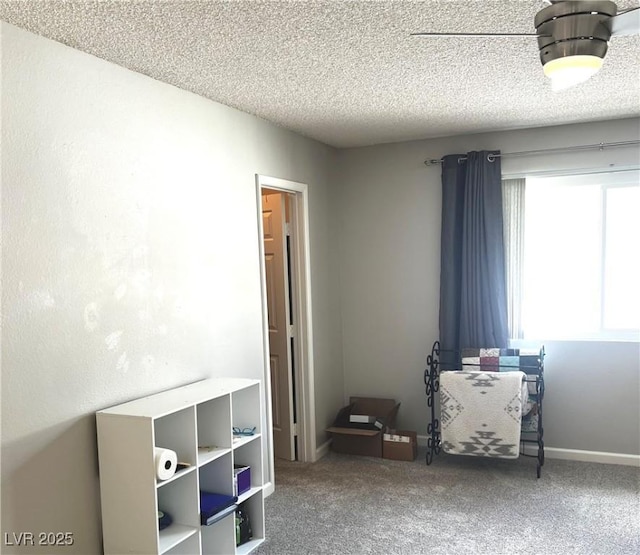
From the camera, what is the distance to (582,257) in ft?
13.9

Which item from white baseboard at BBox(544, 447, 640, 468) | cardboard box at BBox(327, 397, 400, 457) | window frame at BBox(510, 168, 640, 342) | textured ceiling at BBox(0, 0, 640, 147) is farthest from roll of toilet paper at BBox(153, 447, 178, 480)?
white baseboard at BBox(544, 447, 640, 468)

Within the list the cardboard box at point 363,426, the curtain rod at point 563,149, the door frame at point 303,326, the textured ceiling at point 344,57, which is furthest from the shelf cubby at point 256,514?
the curtain rod at point 563,149

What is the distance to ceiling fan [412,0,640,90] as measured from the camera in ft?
5.90

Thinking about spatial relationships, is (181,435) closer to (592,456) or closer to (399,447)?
(399,447)

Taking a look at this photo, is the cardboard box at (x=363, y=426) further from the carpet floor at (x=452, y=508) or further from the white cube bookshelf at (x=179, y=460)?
the white cube bookshelf at (x=179, y=460)

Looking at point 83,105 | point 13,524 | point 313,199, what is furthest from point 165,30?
point 313,199

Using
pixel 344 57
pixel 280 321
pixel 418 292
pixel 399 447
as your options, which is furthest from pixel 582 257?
pixel 344 57

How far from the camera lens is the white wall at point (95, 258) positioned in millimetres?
2168

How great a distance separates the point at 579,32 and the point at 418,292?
2.98 meters

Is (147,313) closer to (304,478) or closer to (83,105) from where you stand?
(83,105)

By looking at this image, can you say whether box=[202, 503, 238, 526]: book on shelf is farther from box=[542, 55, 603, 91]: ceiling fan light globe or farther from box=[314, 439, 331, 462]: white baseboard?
box=[542, 55, 603, 91]: ceiling fan light globe

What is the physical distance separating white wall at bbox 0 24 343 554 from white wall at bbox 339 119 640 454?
1506 millimetres

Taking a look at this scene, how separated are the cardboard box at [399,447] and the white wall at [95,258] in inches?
56.9

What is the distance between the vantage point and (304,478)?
4.02m
